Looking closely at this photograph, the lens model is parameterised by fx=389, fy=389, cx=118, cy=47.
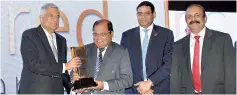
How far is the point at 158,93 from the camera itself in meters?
3.64

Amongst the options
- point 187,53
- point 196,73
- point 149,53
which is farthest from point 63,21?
point 196,73

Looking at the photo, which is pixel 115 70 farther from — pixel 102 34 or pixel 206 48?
pixel 206 48

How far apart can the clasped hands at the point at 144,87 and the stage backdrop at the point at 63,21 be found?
121cm

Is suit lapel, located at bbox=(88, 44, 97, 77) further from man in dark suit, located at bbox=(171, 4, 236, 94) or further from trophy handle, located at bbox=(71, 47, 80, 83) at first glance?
man in dark suit, located at bbox=(171, 4, 236, 94)

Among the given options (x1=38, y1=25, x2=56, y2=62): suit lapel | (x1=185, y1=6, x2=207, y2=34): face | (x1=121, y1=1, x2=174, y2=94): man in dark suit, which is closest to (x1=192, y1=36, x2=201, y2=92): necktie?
(x1=185, y1=6, x2=207, y2=34): face

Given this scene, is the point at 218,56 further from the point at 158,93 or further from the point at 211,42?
the point at 158,93

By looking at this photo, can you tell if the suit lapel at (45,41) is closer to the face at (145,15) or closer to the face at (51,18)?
the face at (51,18)

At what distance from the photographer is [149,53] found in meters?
3.67

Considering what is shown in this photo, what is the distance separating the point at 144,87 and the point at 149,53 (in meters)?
0.36

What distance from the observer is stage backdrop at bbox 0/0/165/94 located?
13.7 feet

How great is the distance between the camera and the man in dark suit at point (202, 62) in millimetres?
3152

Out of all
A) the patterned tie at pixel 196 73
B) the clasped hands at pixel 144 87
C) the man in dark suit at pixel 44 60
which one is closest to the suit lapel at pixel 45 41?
the man in dark suit at pixel 44 60

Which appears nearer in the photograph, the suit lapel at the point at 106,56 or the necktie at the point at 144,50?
the suit lapel at the point at 106,56

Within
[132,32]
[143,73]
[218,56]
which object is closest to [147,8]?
[132,32]
